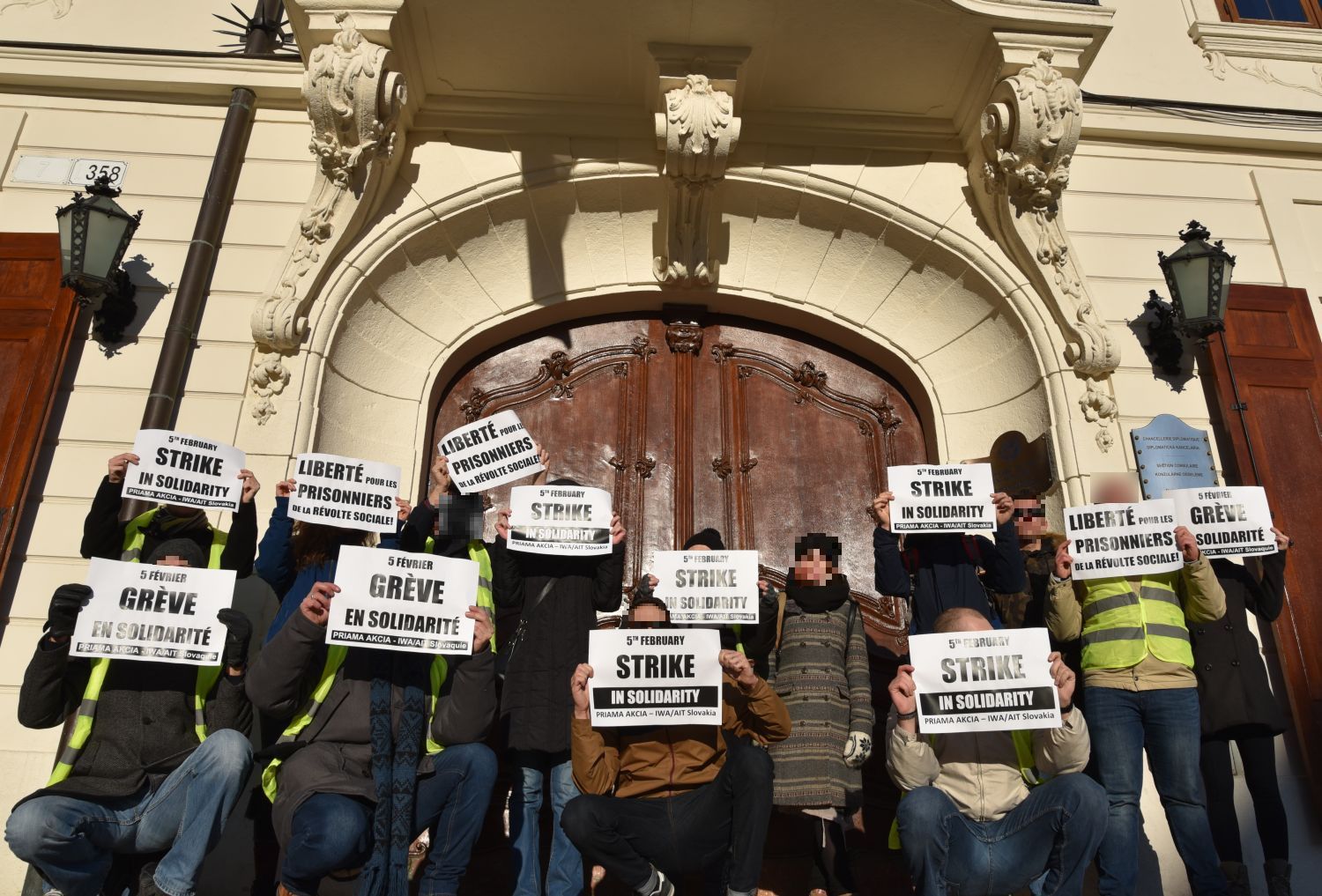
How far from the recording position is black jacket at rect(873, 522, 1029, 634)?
4.87m

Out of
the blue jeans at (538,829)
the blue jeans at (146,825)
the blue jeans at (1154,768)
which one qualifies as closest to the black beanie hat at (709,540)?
the blue jeans at (538,829)

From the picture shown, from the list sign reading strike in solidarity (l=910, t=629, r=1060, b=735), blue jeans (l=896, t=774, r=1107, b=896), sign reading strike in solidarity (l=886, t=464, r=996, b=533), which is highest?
sign reading strike in solidarity (l=886, t=464, r=996, b=533)

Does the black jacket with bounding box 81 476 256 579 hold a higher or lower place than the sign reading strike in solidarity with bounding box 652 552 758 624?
higher

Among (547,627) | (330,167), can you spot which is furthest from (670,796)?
(330,167)

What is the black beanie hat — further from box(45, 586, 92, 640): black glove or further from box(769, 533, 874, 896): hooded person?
box(45, 586, 92, 640): black glove

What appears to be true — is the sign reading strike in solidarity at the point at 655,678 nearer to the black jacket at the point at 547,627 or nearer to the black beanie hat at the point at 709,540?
the black jacket at the point at 547,627

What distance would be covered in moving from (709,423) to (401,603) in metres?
3.22

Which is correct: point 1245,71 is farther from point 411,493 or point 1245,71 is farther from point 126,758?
point 126,758

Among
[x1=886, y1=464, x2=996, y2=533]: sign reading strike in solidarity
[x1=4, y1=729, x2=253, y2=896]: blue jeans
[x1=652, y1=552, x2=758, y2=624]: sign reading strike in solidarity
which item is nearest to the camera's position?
[x1=4, y1=729, x2=253, y2=896]: blue jeans

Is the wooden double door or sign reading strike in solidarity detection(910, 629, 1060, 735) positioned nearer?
sign reading strike in solidarity detection(910, 629, 1060, 735)

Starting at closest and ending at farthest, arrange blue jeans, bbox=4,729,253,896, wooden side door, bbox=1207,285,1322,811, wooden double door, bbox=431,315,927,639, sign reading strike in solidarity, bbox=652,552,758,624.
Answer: blue jeans, bbox=4,729,253,896 → sign reading strike in solidarity, bbox=652,552,758,624 → wooden side door, bbox=1207,285,1322,811 → wooden double door, bbox=431,315,927,639

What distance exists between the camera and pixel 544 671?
14.9 feet

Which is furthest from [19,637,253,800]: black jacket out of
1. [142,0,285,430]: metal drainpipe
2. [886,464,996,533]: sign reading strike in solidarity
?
[886,464,996,533]: sign reading strike in solidarity

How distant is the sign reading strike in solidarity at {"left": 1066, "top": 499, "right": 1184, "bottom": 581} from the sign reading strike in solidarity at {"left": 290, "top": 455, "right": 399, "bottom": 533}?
2.98 m
